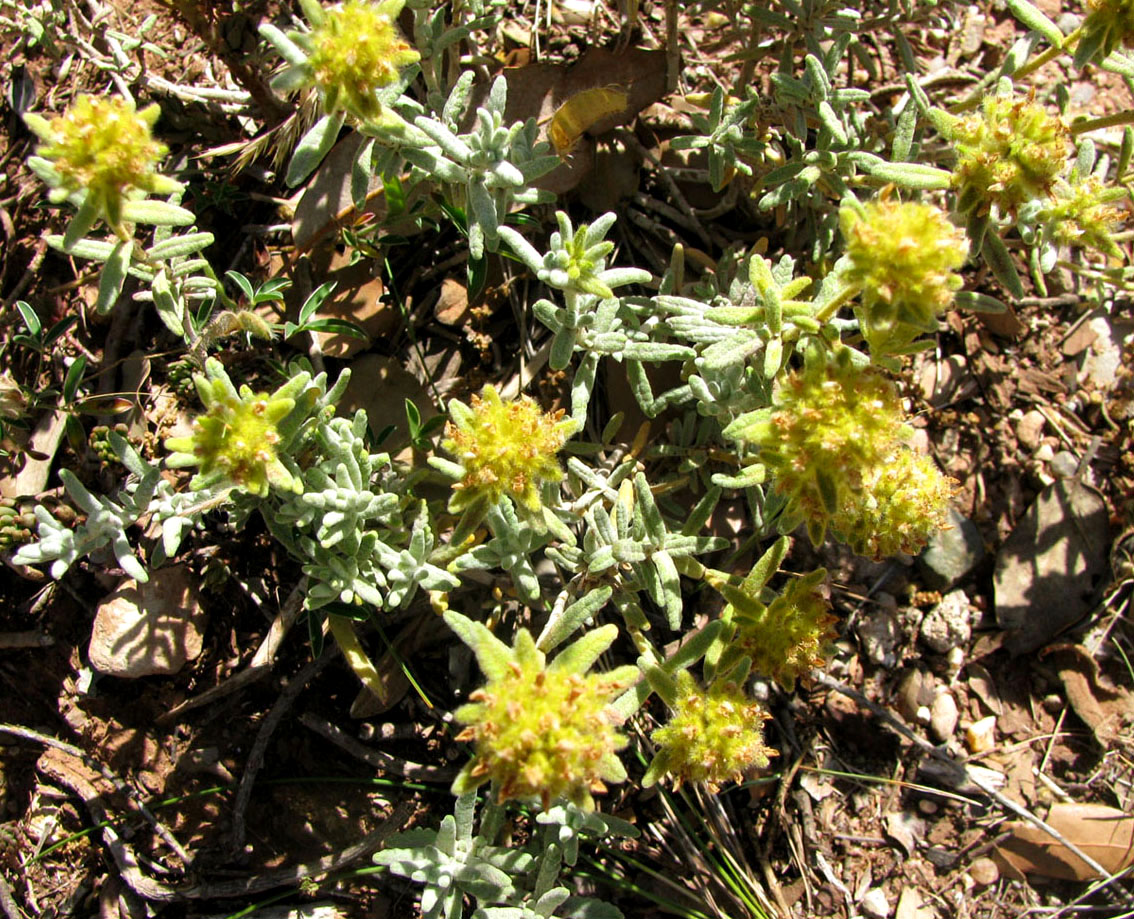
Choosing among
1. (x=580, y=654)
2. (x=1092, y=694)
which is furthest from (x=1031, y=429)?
(x=580, y=654)

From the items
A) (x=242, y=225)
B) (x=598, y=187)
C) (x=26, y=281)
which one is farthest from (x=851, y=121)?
(x=26, y=281)

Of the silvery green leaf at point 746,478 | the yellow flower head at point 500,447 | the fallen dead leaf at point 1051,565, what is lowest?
the fallen dead leaf at point 1051,565

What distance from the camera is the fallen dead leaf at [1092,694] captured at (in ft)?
14.7

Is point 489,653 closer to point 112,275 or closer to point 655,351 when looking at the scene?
point 655,351

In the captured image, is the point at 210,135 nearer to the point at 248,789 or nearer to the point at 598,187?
the point at 598,187

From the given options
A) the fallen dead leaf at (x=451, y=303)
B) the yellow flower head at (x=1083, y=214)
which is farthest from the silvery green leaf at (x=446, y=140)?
the yellow flower head at (x=1083, y=214)

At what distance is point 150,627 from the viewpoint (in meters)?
3.91

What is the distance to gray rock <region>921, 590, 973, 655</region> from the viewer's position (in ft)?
14.9

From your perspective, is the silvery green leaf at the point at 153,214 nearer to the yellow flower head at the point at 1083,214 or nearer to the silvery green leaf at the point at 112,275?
the silvery green leaf at the point at 112,275

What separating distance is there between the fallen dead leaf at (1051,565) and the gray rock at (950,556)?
0.18m

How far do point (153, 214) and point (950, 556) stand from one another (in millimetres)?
4208

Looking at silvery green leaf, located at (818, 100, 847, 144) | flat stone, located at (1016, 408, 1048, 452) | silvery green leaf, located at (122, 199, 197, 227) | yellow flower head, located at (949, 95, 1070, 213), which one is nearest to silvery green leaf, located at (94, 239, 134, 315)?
silvery green leaf, located at (122, 199, 197, 227)

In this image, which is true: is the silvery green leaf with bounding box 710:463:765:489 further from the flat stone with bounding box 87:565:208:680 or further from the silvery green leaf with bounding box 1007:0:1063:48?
the flat stone with bounding box 87:565:208:680

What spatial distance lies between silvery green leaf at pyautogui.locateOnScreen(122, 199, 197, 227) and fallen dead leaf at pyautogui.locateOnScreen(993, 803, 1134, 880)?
4.85 meters
